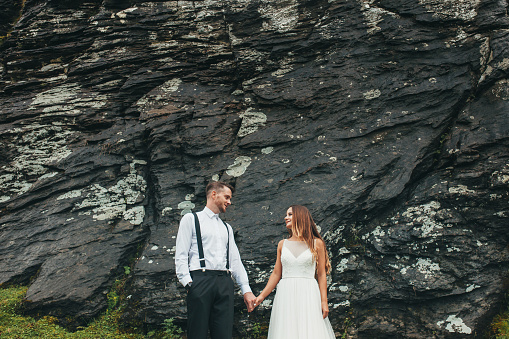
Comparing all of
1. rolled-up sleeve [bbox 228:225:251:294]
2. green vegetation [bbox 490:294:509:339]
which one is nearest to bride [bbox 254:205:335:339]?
rolled-up sleeve [bbox 228:225:251:294]

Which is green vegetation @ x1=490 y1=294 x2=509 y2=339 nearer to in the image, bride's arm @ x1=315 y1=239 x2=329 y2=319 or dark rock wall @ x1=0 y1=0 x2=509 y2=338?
dark rock wall @ x1=0 y1=0 x2=509 y2=338

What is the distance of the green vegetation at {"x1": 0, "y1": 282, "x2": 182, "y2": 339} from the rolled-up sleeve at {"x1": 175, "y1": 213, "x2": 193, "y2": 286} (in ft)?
8.11

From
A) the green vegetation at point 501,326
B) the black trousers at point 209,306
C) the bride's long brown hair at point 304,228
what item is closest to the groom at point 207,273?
the black trousers at point 209,306

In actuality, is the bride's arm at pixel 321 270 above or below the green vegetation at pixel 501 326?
above

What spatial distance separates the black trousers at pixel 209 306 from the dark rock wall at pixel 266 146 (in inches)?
81.9

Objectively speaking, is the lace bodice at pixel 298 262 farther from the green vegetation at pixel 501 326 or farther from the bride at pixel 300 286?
the green vegetation at pixel 501 326

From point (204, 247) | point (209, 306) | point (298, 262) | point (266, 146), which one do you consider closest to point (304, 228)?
Answer: point (298, 262)

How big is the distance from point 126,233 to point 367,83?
Result: 5.87 metres

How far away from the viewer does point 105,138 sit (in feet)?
27.7

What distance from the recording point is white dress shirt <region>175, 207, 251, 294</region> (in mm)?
4509

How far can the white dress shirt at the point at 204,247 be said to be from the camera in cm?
451

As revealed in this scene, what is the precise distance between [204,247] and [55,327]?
3786 mm

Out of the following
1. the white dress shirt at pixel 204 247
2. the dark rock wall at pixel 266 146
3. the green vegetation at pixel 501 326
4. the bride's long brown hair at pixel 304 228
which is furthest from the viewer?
the dark rock wall at pixel 266 146

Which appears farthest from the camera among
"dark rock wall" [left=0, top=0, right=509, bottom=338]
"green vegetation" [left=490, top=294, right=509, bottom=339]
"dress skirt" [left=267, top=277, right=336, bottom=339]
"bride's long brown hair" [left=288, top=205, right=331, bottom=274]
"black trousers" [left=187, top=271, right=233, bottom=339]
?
"dark rock wall" [left=0, top=0, right=509, bottom=338]
